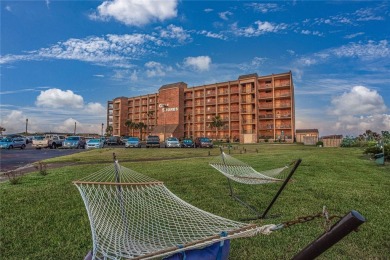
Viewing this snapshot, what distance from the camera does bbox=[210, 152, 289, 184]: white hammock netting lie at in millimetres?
5307

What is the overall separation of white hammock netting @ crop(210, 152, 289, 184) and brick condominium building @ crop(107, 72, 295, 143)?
5396cm

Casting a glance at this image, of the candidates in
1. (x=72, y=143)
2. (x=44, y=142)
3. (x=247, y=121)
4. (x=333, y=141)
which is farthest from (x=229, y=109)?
(x=44, y=142)

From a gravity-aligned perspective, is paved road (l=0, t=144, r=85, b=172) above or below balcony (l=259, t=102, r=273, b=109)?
below

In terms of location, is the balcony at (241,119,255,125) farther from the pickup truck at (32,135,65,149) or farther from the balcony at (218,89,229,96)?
the pickup truck at (32,135,65,149)

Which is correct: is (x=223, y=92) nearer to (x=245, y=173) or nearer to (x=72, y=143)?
(x=72, y=143)

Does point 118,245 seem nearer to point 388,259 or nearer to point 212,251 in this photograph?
point 212,251

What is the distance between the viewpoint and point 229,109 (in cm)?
6744

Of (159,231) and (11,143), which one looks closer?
(159,231)

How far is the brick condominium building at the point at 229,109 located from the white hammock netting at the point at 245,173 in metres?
54.0

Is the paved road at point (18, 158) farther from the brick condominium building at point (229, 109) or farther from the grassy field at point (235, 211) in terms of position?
the brick condominium building at point (229, 109)

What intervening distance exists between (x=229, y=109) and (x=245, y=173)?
61.9m

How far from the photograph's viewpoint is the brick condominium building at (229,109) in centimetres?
6116

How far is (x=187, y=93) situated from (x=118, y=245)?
244 ft

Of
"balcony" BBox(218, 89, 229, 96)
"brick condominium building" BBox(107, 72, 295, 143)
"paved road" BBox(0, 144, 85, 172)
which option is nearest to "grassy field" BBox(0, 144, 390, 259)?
"paved road" BBox(0, 144, 85, 172)
